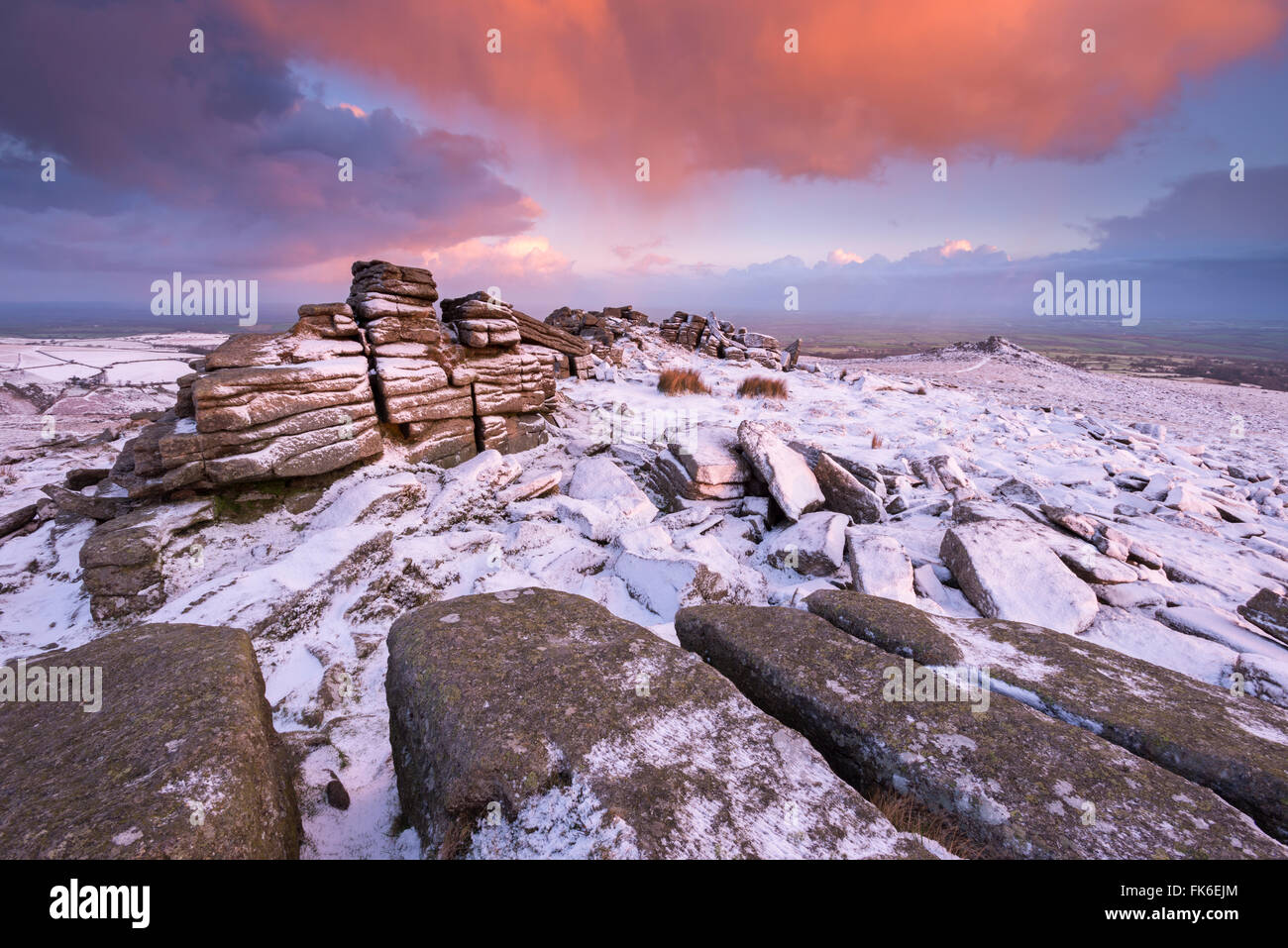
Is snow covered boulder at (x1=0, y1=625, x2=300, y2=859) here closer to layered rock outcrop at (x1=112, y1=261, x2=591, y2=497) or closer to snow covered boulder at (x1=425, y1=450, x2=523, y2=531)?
snow covered boulder at (x1=425, y1=450, x2=523, y2=531)

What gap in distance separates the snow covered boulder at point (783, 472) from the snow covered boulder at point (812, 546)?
0.67 meters

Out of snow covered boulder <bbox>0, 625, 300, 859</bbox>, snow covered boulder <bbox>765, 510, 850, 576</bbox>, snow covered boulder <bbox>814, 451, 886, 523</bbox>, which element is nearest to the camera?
snow covered boulder <bbox>0, 625, 300, 859</bbox>

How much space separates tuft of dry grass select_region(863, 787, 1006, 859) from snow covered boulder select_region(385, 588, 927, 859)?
35cm

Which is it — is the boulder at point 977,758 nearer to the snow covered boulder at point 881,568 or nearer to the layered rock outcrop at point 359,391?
the snow covered boulder at point 881,568

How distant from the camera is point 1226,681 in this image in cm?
406

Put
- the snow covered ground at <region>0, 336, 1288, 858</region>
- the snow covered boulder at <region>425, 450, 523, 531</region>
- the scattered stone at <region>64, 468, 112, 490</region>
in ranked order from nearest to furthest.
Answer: the snow covered ground at <region>0, 336, 1288, 858</region>, the snow covered boulder at <region>425, 450, 523, 531</region>, the scattered stone at <region>64, 468, 112, 490</region>

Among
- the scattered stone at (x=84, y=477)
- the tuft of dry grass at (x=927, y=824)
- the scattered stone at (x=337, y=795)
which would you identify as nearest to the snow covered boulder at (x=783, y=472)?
the tuft of dry grass at (x=927, y=824)

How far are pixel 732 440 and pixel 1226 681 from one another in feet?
20.7

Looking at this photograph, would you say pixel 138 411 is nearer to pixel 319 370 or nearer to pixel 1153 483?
pixel 319 370

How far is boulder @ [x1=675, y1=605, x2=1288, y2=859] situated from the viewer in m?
1.98

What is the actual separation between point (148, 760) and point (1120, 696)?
497cm

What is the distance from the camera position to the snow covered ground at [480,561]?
414cm

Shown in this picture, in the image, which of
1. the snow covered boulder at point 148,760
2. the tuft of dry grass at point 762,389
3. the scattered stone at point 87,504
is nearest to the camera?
the snow covered boulder at point 148,760

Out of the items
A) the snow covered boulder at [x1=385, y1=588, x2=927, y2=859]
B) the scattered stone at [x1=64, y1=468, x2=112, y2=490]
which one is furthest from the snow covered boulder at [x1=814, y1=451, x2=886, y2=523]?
the scattered stone at [x1=64, y1=468, x2=112, y2=490]
